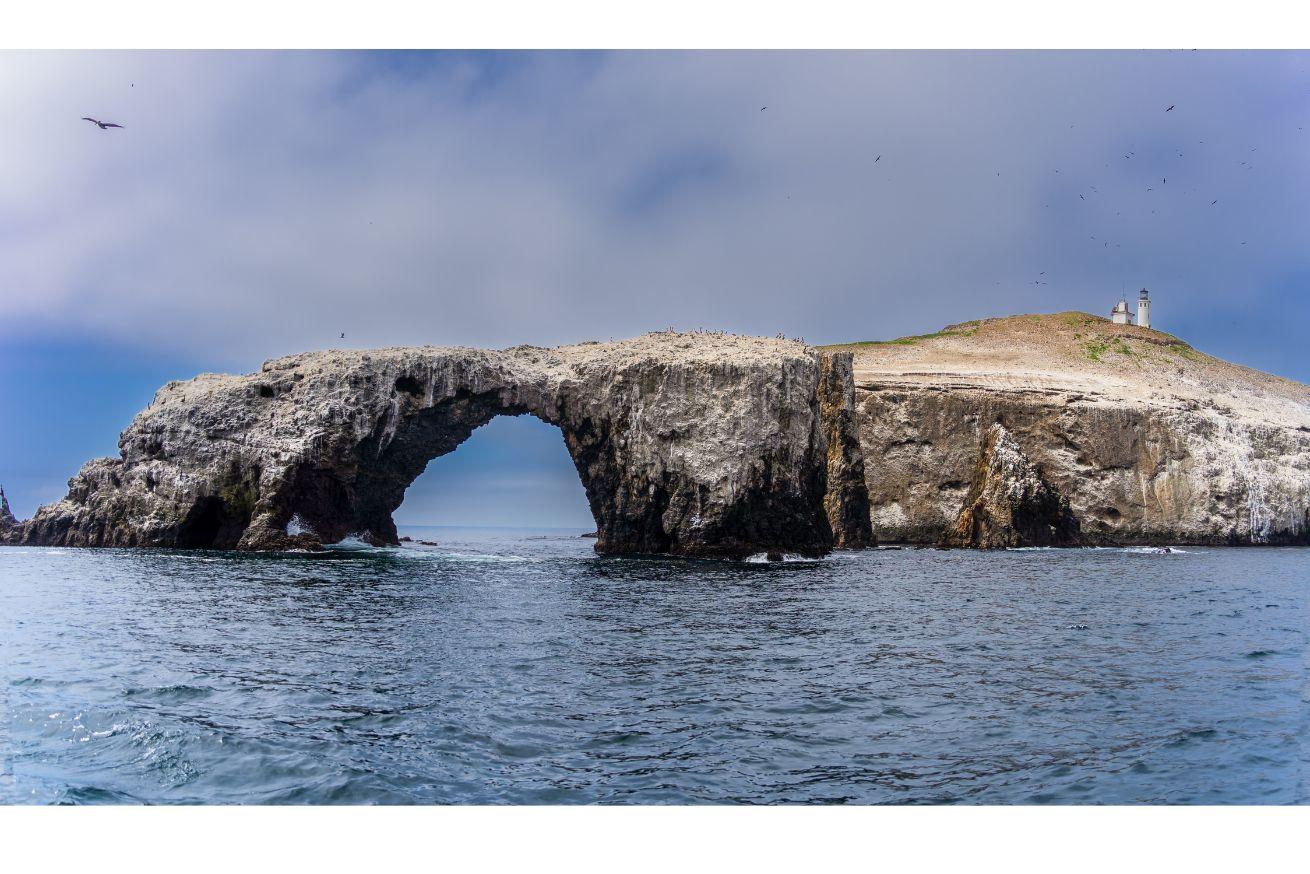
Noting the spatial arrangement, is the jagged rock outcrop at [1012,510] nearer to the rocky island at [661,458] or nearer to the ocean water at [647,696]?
the rocky island at [661,458]

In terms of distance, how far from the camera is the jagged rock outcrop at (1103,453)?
58.6 meters

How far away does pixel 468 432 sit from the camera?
157 ft

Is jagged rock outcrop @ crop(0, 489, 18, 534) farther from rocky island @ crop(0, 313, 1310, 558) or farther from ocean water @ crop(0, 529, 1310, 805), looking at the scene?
ocean water @ crop(0, 529, 1310, 805)

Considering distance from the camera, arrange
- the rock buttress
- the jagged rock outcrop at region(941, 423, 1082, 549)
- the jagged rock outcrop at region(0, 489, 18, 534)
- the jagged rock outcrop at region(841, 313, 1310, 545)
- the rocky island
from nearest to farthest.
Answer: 1. the rocky island
2. the jagged rock outcrop at region(0, 489, 18, 534)
3. the jagged rock outcrop at region(941, 423, 1082, 549)
4. the rock buttress
5. the jagged rock outcrop at region(841, 313, 1310, 545)

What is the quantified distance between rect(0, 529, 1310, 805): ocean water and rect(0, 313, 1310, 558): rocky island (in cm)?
1559

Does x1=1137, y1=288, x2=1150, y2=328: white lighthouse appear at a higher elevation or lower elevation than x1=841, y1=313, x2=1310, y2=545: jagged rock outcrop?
higher

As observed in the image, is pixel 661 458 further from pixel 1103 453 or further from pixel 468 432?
pixel 1103 453

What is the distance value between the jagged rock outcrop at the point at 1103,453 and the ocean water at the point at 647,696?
35647mm

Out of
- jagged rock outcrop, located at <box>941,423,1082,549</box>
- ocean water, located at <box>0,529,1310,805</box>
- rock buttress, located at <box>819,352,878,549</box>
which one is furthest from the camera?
rock buttress, located at <box>819,352,878,549</box>

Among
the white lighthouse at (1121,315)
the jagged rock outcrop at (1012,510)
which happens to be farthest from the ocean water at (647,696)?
the white lighthouse at (1121,315)

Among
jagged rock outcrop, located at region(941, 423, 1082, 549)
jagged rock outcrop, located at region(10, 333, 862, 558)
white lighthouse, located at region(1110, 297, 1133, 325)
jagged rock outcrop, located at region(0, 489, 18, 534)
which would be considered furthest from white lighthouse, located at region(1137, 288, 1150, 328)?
jagged rock outcrop, located at region(0, 489, 18, 534)

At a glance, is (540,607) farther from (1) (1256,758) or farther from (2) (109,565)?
(2) (109,565)

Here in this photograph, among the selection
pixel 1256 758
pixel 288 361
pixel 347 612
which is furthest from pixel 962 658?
pixel 288 361

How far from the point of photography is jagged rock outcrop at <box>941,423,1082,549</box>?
174ft
